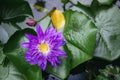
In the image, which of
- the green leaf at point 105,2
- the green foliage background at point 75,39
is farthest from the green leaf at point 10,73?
the green leaf at point 105,2

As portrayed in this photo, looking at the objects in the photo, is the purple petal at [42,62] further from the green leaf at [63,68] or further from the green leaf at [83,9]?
the green leaf at [83,9]

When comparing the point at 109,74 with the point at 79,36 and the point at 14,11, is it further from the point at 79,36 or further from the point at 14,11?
the point at 14,11

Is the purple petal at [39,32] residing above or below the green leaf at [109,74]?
above

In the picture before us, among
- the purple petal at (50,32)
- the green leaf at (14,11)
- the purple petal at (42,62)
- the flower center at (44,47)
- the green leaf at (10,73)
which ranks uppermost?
the green leaf at (14,11)

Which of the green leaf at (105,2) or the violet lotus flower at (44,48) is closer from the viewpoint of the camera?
the violet lotus flower at (44,48)

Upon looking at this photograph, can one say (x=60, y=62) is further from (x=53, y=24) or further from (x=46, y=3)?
(x=46, y=3)

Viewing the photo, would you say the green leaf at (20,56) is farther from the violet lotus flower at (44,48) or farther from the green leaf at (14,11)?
A: the green leaf at (14,11)
